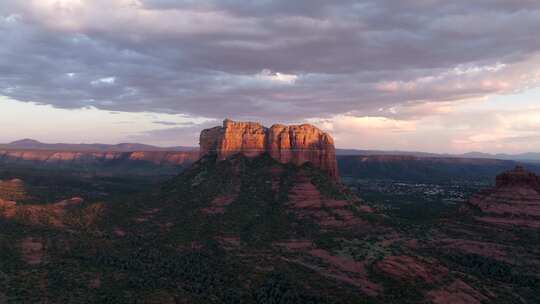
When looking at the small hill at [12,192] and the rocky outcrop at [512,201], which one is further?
the small hill at [12,192]

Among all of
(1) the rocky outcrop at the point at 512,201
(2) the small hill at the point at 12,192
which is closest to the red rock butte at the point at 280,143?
(1) the rocky outcrop at the point at 512,201

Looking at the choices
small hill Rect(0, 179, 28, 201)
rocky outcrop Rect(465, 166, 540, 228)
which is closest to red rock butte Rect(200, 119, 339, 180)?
rocky outcrop Rect(465, 166, 540, 228)

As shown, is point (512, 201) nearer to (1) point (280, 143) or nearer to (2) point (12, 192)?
(1) point (280, 143)

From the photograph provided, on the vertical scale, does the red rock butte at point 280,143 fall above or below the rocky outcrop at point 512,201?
above

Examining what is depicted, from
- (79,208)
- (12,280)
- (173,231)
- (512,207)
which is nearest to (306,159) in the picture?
(173,231)

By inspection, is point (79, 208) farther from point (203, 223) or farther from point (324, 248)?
point (324, 248)

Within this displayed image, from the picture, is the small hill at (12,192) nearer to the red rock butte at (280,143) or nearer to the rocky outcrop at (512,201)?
the red rock butte at (280,143)

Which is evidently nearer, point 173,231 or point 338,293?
point 338,293
